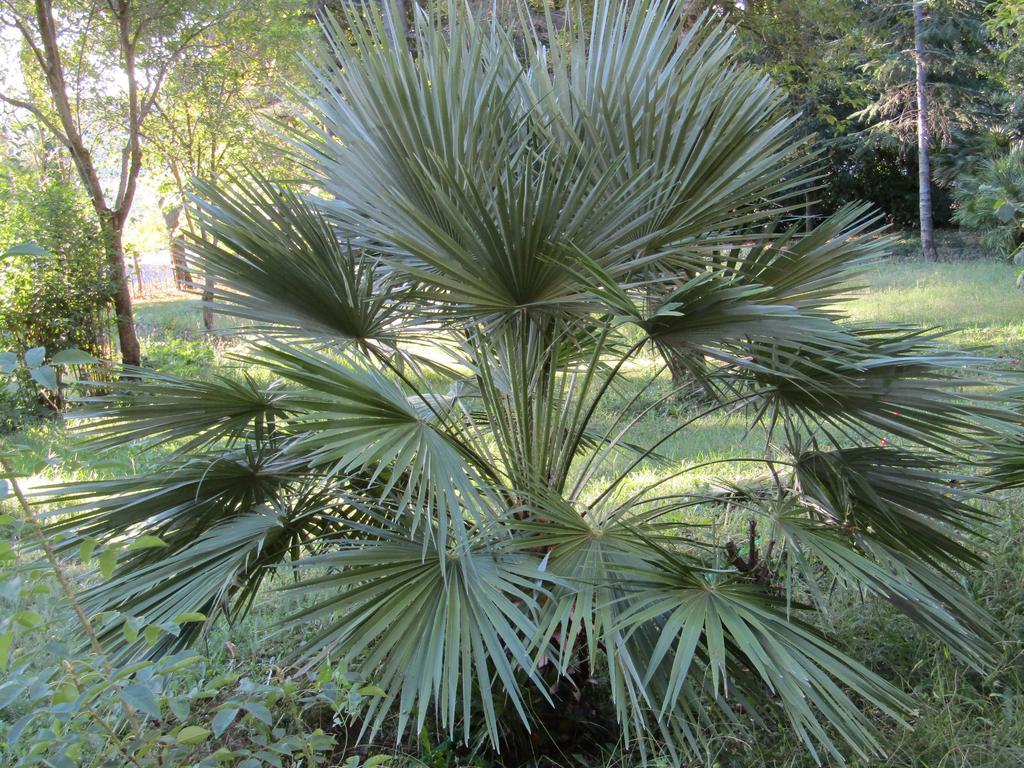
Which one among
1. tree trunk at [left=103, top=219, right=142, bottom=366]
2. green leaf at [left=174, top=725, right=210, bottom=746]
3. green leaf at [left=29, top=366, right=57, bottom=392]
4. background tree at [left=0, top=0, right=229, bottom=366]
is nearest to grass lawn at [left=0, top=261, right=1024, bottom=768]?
green leaf at [left=29, top=366, right=57, bottom=392]

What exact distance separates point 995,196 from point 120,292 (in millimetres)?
12710

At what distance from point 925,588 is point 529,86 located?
2196 millimetres

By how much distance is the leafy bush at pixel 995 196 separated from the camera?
44.5 ft

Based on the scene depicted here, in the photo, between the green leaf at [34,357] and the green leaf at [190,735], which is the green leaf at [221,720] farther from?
the green leaf at [34,357]

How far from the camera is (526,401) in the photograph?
2.74 metres

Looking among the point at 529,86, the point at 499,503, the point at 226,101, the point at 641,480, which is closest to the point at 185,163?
the point at 226,101

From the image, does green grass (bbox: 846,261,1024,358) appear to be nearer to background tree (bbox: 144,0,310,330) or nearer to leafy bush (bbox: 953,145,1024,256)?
leafy bush (bbox: 953,145,1024,256)

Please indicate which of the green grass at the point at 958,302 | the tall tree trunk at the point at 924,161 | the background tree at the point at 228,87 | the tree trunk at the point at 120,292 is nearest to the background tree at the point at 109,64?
the tree trunk at the point at 120,292

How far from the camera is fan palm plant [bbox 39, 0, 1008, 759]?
216 cm

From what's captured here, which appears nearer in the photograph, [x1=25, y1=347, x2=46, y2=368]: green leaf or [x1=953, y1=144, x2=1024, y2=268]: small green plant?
[x1=25, y1=347, x2=46, y2=368]: green leaf

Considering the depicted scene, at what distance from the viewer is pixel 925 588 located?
104 inches

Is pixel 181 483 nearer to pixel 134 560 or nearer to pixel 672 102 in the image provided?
pixel 134 560

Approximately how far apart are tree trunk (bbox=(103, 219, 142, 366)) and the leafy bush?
11.6 m

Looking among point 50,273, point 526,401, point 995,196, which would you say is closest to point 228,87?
point 50,273
